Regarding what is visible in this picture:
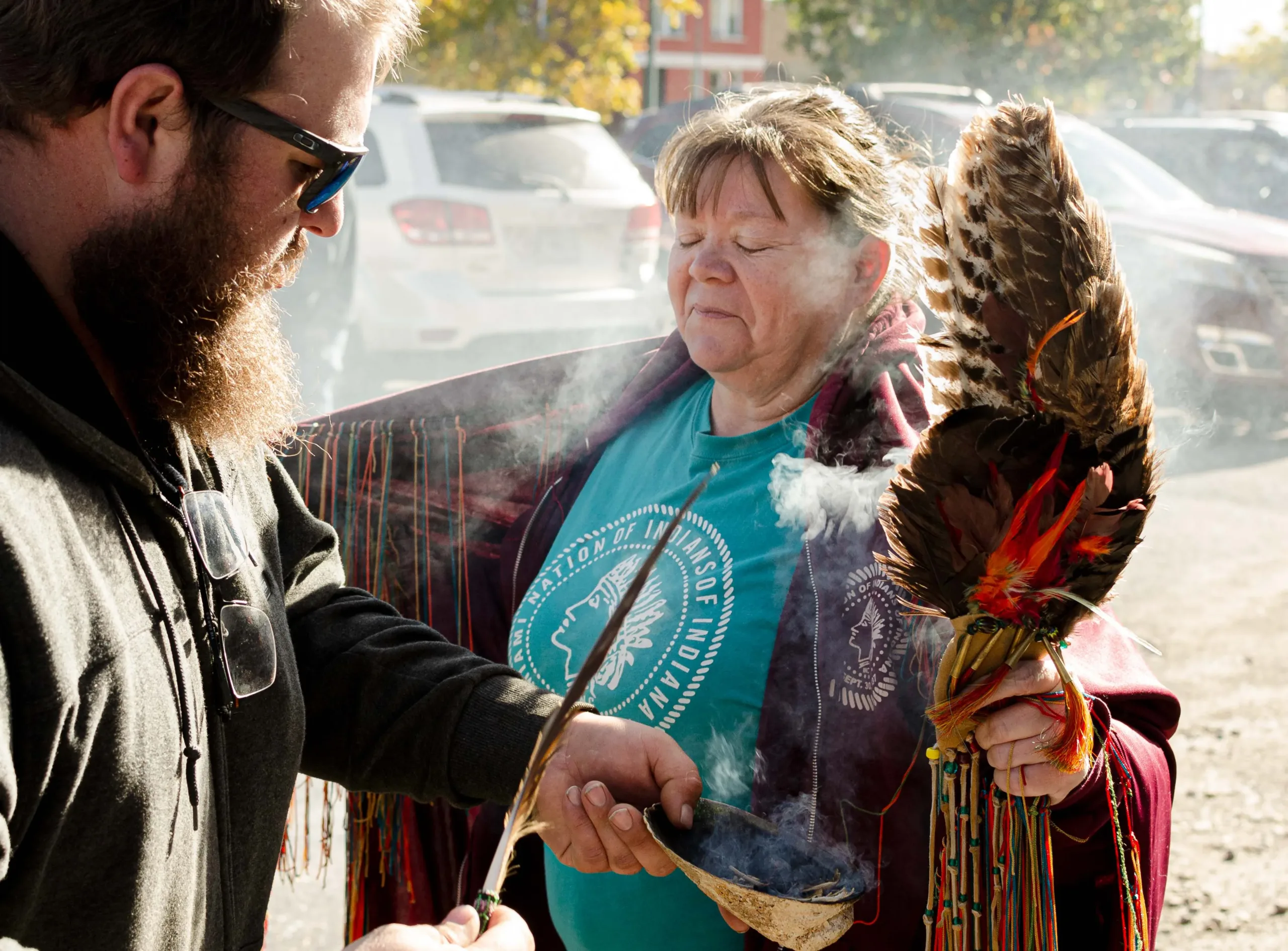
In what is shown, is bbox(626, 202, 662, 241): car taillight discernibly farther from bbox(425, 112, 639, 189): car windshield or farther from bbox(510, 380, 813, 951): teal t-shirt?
bbox(510, 380, 813, 951): teal t-shirt

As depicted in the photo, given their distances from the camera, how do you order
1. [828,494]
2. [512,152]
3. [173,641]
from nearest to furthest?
[173,641] < [828,494] < [512,152]

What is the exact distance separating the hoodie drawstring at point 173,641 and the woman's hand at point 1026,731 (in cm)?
103

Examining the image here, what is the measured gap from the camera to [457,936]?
1.34 m

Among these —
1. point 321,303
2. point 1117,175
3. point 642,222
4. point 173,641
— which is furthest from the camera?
point 642,222

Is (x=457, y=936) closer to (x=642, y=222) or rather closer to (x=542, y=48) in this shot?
(x=642, y=222)

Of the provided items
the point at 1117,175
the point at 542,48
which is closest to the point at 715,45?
the point at 542,48

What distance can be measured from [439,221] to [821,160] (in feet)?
20.9

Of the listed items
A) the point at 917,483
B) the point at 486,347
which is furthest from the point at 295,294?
the point at 917,483

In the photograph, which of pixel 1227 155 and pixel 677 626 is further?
pixel 1227 155

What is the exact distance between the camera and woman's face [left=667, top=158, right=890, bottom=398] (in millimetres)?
2311

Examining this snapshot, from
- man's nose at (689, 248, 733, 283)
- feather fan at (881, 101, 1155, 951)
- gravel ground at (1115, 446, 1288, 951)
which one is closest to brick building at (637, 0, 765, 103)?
gravel ground at (1115, 446, 1288, 951)

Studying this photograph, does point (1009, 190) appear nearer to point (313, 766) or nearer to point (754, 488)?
point (754, 488)

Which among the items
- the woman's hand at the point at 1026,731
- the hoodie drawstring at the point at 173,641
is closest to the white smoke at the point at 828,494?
the woman's hand at the point at 1026,731

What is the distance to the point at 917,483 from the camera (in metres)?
1.65
